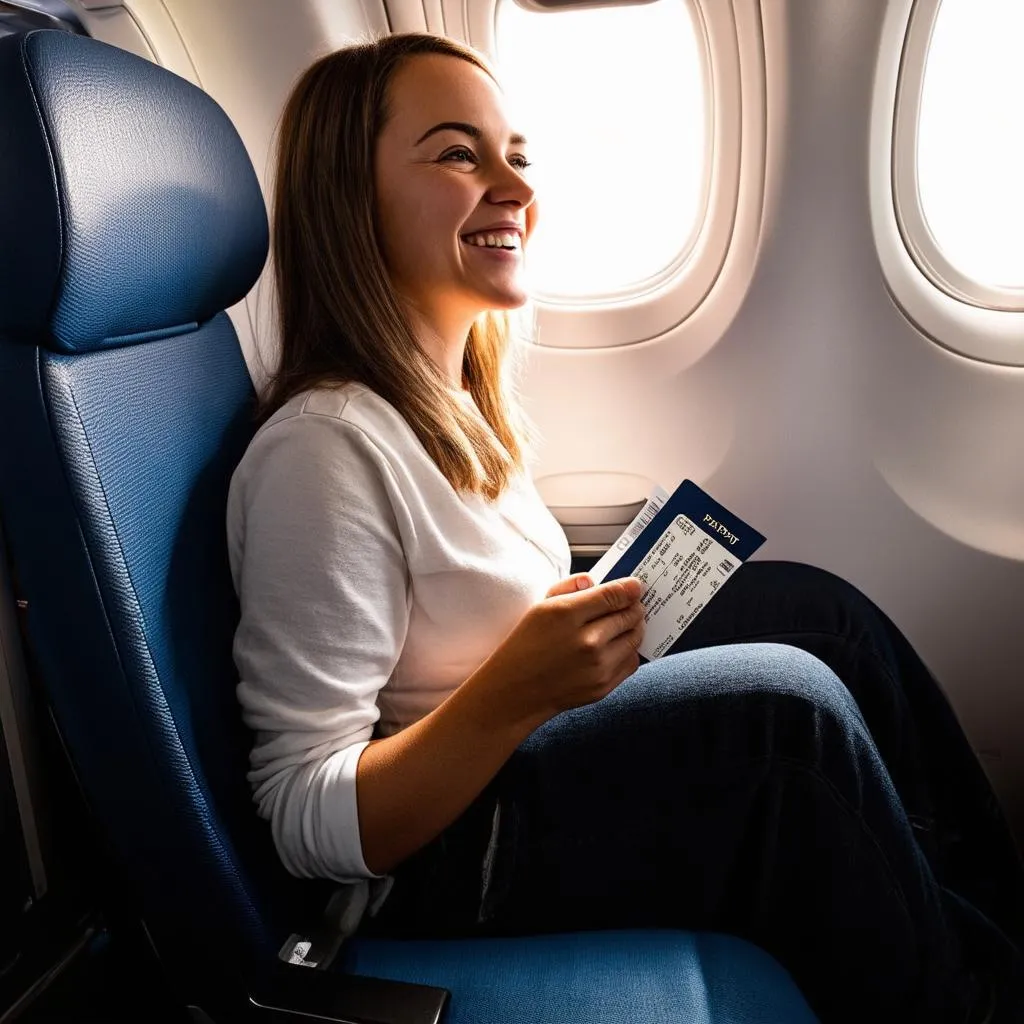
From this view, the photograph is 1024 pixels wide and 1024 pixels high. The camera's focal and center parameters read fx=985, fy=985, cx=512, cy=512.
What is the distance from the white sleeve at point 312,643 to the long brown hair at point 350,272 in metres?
0.18

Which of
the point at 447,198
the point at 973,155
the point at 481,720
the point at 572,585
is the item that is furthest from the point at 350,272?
the point at 973,155

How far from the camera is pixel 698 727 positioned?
1.03 m

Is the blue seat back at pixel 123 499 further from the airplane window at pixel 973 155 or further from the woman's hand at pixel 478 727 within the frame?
the airplane window at pixel 973 155

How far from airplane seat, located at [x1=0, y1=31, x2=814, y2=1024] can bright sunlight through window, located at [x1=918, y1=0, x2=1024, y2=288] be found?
4.46 feet

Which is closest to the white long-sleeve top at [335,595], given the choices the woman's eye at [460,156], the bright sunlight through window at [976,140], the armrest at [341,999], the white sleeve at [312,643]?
the white sleeve at [312,643]

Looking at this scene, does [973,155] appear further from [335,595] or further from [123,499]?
[123,499]

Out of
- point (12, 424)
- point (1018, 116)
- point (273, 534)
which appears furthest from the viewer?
point (1018, 116)

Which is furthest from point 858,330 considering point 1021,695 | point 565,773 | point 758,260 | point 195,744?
point 195,744

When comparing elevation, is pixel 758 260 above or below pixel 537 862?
above

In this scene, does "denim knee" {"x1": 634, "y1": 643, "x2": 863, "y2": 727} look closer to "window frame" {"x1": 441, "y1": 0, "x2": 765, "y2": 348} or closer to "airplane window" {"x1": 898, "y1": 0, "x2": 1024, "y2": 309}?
"window frame" {"x1": 441, "y1": 0, "x2": 765, "y2": 348}

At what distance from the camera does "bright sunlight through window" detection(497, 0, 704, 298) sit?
1.79 meters

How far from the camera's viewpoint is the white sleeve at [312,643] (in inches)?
38.2

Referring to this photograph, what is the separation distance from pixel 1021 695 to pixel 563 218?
52.7 inches

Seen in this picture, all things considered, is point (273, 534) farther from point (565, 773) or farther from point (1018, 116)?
point (1018, 116)
